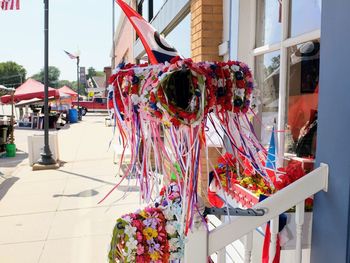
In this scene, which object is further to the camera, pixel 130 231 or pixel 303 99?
pixel 303 99

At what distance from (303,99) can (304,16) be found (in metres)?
0.59

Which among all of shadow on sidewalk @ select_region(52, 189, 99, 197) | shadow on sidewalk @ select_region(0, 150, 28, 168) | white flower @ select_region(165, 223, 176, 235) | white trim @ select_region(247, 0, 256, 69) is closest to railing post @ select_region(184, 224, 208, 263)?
white flower @ select_region(165, 223, 176, 235)

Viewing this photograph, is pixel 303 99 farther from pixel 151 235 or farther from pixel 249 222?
pixel 151 235

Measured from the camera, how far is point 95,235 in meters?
4.52

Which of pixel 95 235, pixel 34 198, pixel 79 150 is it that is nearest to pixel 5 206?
pixel 34 198

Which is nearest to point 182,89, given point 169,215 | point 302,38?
point 169,215

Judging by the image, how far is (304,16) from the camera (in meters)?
2.76

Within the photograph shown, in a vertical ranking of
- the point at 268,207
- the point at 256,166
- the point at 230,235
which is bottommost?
the point at 230,235

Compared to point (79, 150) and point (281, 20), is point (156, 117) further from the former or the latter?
point (79, 150)

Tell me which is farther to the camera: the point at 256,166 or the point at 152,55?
the point at 152,55

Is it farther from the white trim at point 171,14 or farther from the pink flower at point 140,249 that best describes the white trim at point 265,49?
the pink flower at point 140,249

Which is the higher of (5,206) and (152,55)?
(152,55)

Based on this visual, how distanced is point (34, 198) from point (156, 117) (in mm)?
5312

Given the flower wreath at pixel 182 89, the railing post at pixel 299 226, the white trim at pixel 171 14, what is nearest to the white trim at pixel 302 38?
the flower wreath at pixel 182 89
